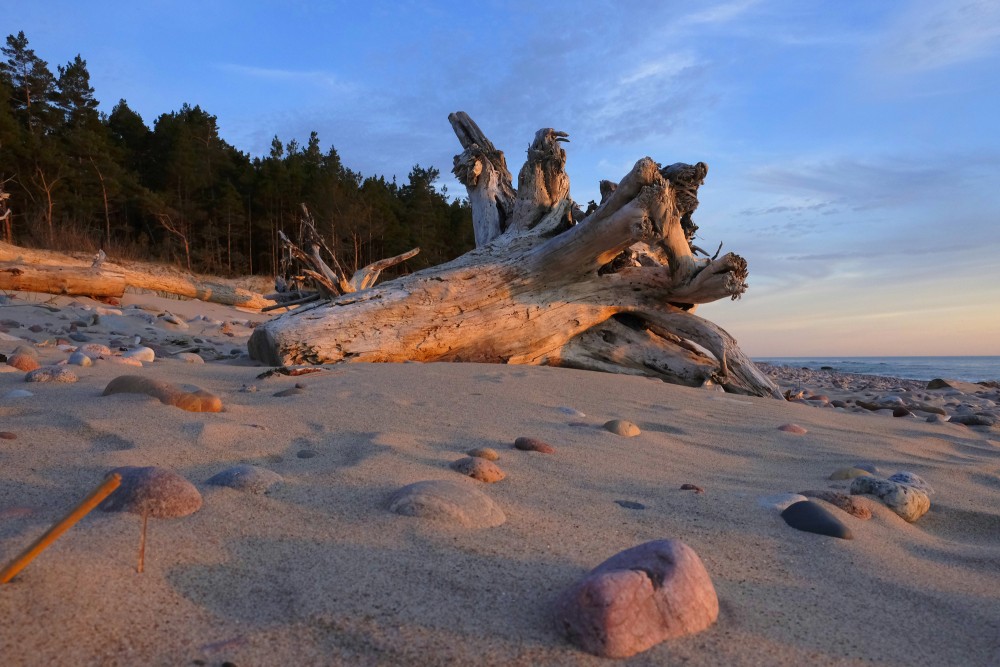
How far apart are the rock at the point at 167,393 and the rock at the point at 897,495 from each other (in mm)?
2476

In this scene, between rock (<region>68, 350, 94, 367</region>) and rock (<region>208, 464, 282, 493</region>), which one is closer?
rock (<region>208, 464, 282, 493</region>)

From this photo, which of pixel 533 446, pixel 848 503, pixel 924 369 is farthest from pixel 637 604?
pixel 924 369

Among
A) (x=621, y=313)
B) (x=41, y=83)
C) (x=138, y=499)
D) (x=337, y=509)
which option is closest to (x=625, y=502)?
(x=337, y=509)

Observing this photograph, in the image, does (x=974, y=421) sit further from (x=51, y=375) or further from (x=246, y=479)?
(x=51, y=375)

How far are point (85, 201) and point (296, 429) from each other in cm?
2599

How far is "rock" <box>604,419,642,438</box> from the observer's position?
3.05 m

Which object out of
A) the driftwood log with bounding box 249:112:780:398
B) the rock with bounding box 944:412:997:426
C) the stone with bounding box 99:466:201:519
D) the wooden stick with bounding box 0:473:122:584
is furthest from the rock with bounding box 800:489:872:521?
the rock with bounding box 944:412:997:426

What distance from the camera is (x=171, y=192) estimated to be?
26312mm

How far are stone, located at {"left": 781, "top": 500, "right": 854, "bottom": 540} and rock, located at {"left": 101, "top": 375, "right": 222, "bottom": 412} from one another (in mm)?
2183

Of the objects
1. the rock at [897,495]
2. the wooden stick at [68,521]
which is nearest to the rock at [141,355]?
the wooden stick at [68,521]

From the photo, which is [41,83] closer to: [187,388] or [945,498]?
[187,388]

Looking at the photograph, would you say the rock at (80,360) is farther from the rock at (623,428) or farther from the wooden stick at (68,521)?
the wooden stick at (68,521)

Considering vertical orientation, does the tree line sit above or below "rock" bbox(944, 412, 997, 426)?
above

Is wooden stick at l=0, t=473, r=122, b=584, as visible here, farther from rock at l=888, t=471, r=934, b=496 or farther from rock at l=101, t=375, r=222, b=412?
rock at l=888, t=471, r=934, b=496
